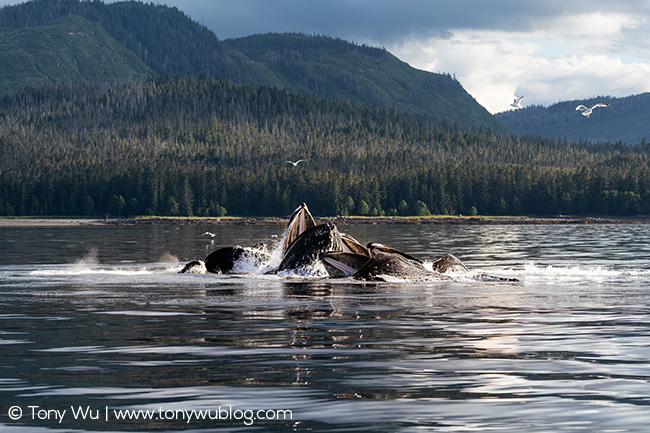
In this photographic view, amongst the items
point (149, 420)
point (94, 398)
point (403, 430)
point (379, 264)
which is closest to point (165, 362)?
point (94, 398)

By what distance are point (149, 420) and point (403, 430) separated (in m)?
3.80

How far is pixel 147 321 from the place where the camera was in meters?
25.5

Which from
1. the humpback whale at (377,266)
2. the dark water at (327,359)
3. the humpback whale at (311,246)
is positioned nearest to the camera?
the dark water at (327,359)

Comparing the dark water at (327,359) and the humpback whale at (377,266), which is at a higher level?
the humpback whale at (377,266)

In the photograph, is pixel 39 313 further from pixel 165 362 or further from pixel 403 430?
pixel 403 430

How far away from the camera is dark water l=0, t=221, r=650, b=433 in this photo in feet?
45.5

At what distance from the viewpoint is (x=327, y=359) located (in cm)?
1883

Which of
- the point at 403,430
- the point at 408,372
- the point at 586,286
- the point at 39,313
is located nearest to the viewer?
the point at 403,430

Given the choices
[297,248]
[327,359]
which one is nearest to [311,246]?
[297,248]

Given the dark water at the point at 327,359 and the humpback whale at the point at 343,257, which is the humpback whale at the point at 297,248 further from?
the dark water at the point at 327,359

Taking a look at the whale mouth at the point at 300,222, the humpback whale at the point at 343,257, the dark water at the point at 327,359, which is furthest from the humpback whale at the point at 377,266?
the dark water at the point at 327,359

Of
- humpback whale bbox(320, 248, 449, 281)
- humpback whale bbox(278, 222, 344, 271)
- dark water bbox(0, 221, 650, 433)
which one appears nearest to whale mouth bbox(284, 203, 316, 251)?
humpback whale bbox(278, 222, 344, 271)

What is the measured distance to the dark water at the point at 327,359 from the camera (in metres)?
13.9

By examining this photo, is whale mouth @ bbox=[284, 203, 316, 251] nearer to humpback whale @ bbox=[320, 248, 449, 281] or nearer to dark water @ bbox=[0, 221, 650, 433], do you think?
humpback whale @ bbox=[320, 248, 449, 281]
